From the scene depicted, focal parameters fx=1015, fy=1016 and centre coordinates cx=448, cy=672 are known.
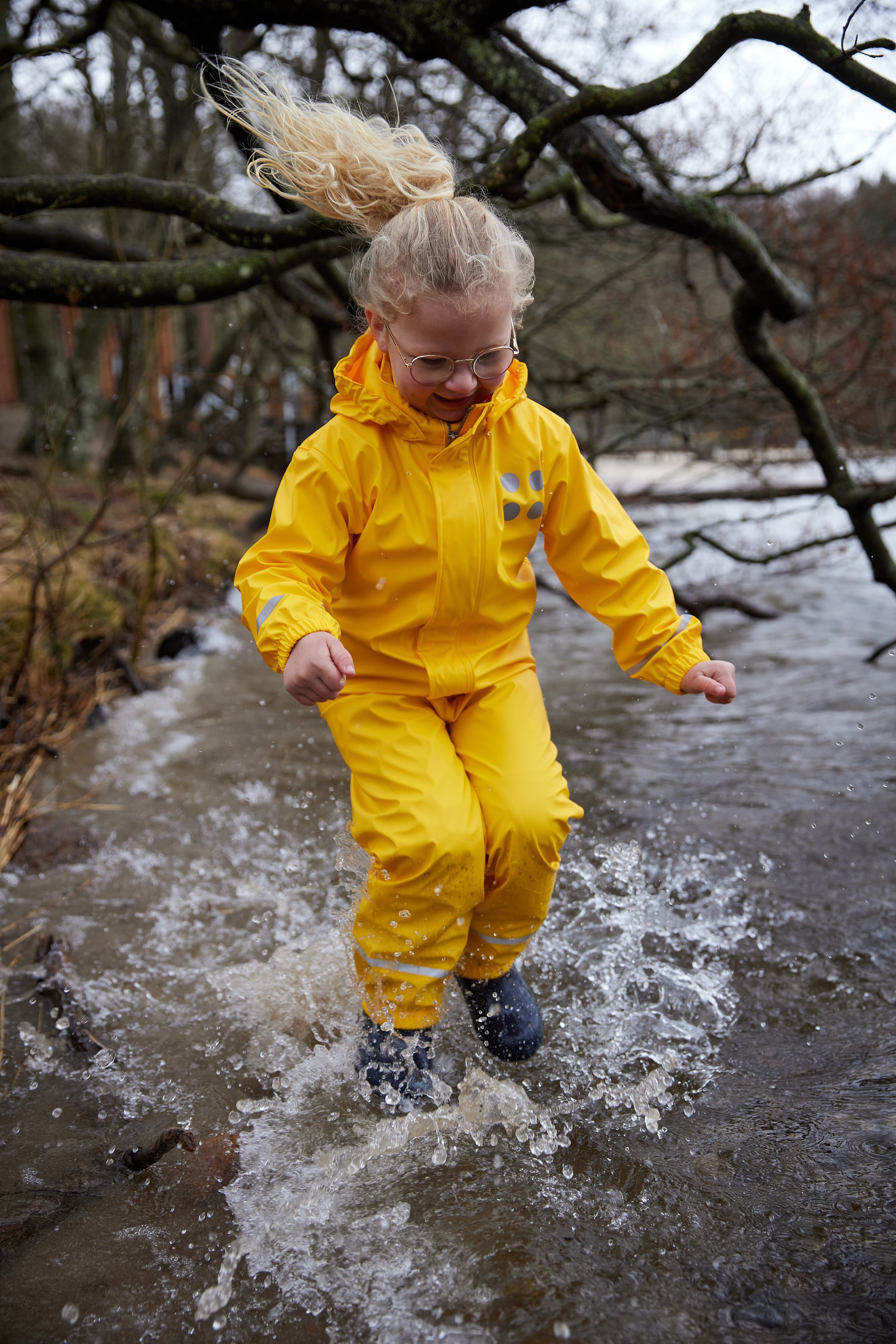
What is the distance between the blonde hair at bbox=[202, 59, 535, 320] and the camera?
198 cm

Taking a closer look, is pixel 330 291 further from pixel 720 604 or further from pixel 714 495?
pixel 714 495

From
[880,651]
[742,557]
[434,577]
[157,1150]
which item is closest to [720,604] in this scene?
[742,557]

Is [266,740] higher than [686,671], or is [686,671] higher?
[686,671]

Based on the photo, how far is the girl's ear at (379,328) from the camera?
2.14 metres

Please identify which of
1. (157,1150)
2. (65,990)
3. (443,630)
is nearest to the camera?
(157,1150)

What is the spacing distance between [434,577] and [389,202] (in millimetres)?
824

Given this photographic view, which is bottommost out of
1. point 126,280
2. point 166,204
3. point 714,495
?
point 714,495

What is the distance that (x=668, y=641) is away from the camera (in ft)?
7.33

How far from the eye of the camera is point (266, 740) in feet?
14.8

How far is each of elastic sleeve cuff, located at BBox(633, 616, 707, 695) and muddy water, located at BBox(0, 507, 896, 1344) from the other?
2.82 ft

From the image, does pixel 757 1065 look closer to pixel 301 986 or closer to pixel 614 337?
pixel 301 986

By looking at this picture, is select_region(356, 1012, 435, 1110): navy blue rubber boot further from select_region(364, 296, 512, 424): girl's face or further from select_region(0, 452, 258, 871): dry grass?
select_region(0, 452, 258, 871): dry grass

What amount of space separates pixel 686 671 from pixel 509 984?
823 millimetres

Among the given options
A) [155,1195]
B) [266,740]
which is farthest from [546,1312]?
[266,740]
